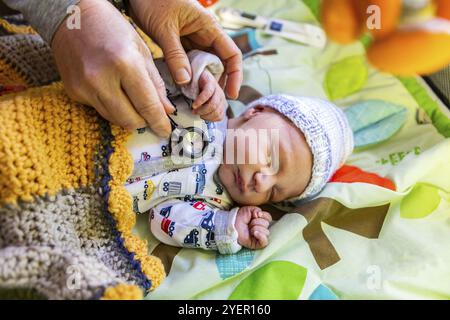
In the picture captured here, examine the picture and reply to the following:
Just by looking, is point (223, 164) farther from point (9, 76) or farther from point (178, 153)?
point (9, 76)

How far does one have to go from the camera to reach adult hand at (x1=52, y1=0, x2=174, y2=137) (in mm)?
568

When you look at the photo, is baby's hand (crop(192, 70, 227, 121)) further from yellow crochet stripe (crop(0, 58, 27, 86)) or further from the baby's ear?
yellow crochet stripe (crop(0, 58, 27, 86))

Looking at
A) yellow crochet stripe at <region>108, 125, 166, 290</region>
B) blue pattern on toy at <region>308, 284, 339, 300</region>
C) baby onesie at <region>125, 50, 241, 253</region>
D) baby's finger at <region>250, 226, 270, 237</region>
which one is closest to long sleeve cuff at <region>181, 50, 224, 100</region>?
baby onesie at <region>125, 50, 241, 253</region>

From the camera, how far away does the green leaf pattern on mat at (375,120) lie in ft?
3.07

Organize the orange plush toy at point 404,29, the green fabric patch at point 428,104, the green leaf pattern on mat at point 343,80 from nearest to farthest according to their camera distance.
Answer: the orange plush toy at point 404,29 < the green fabric patch at point 428,104 < the green leaf pattern on mat at point 343,80

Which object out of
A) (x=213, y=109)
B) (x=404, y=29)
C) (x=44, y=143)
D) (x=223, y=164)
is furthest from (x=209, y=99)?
(x=404, y=29)

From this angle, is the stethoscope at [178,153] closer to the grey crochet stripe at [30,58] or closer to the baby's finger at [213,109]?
the baby's finger at [213,109]

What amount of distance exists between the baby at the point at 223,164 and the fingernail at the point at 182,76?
36mm

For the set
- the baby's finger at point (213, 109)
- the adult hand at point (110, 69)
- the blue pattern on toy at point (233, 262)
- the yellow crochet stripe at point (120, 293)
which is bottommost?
the blue pattern on toy at point (233, 262)

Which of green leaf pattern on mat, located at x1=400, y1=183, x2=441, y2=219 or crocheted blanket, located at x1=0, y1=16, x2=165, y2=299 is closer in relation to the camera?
crocheted blanket, located at x1=0, y1=16, x2=165, y2=299

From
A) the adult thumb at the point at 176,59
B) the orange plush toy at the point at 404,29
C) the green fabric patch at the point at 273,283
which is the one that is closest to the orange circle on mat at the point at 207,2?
the adult thumb at the point at 176,59

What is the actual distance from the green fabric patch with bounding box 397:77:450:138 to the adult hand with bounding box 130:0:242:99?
40 cm

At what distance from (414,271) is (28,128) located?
56 cm
